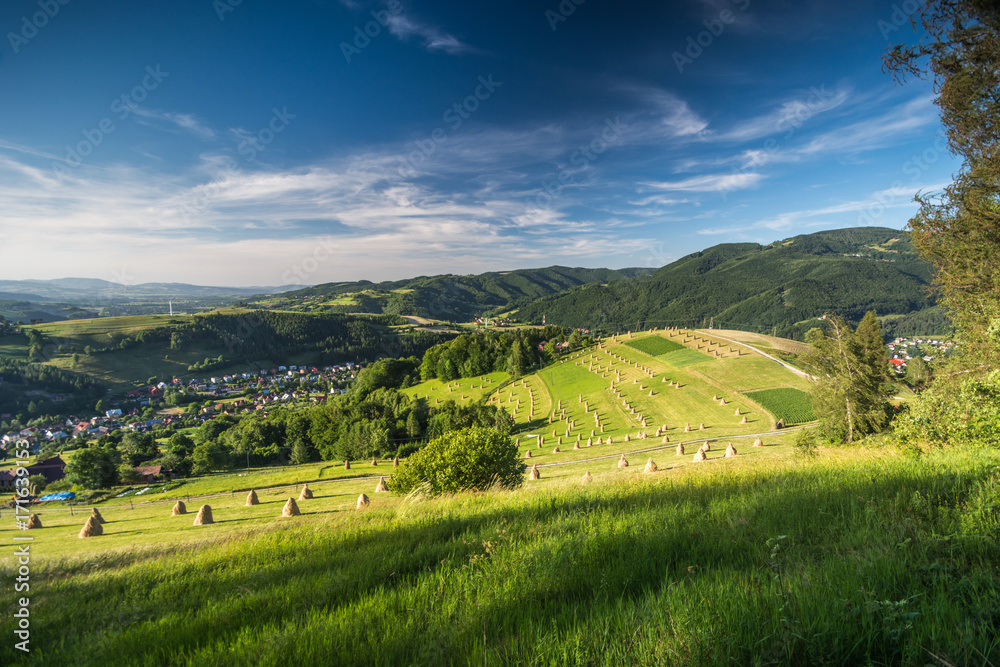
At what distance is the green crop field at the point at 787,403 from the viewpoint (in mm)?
34406

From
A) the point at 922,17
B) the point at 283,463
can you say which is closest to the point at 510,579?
the point at 922,17

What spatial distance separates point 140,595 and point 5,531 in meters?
24.5

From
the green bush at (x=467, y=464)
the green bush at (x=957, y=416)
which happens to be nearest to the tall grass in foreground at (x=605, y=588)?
the green bush at (x=957, y=416)

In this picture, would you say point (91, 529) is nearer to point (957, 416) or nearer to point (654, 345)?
point (957, 416)

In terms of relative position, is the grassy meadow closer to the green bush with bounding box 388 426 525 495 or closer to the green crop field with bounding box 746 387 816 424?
the green bush with bounding box 388 426 525 495

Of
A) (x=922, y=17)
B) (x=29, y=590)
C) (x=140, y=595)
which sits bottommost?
(x=29, y=590)

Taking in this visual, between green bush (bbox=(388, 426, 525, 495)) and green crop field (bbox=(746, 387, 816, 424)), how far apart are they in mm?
31342

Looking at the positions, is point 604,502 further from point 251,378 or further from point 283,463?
point 251,378

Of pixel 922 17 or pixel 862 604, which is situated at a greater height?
pixel 922 17

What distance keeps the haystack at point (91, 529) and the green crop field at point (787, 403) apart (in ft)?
148

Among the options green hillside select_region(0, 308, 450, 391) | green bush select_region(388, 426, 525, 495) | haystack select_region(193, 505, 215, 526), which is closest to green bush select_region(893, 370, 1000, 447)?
green bush select_region(388, 426, 525, 495)

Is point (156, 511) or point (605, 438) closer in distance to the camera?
point (156, 511)

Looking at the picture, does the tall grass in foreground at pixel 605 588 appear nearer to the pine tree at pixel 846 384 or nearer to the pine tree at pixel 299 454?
the pine tree at pixel 846 384

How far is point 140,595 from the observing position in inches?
181
